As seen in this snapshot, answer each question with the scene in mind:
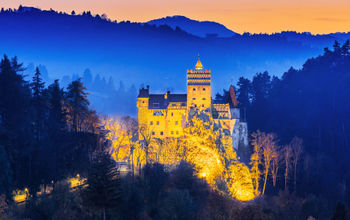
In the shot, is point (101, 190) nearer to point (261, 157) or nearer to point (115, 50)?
point (261, 157)

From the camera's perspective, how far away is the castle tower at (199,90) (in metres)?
67.8

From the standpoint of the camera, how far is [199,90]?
68438 millimetres

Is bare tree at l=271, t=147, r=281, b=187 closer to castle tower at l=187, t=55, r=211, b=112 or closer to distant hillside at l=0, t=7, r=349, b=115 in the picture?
castle tower at l=187, t=55, r=211, b=112

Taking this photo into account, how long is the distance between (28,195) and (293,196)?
39.3 metres

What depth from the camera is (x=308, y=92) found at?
94500mm

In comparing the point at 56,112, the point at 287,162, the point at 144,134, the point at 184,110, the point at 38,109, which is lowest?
the point at 287,162

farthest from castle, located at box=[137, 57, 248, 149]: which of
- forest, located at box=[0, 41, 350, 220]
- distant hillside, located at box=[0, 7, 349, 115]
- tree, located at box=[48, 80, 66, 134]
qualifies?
distant hillside, located at box=[0, 7, 349, 115]

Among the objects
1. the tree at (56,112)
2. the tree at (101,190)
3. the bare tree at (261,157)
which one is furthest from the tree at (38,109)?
the bare tree at (261,157)

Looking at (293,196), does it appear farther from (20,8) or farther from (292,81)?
(20,8)

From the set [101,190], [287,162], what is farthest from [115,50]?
[101,190]

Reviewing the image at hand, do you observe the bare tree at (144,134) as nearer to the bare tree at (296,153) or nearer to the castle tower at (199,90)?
the castle tower at (199,90)

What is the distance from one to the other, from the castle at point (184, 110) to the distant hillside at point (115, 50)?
107125mm

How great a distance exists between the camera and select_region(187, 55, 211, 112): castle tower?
67.8m

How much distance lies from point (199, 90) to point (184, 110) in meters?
4.16
